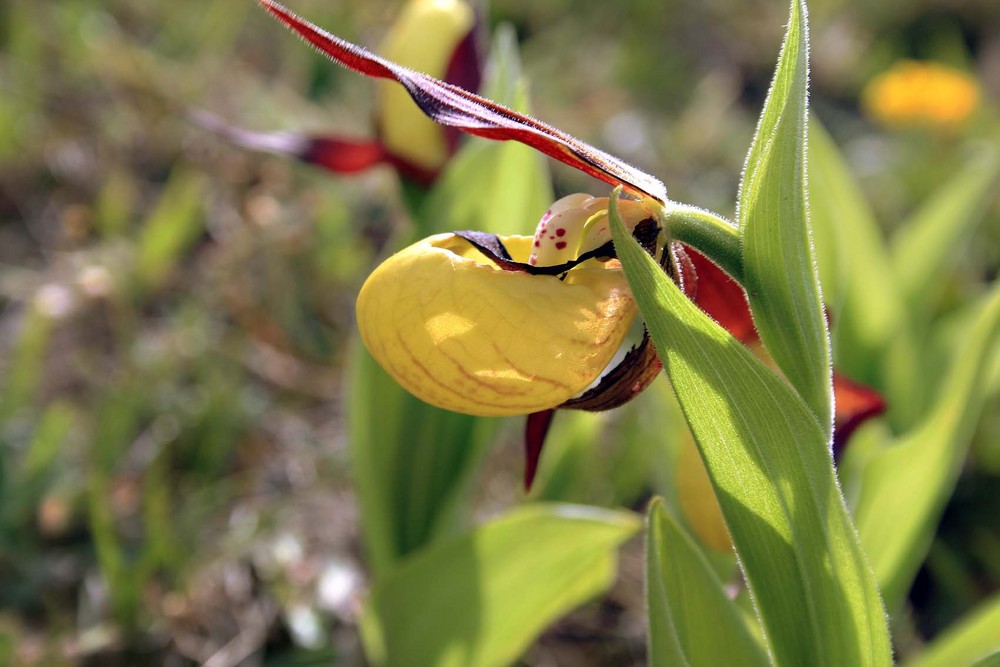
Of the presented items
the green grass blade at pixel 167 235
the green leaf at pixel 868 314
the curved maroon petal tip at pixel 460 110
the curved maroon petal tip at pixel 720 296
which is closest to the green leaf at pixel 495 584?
the curved maroon petal tip at pixel 720 296

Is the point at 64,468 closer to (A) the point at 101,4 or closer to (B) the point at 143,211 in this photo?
(B) the point at 143,211

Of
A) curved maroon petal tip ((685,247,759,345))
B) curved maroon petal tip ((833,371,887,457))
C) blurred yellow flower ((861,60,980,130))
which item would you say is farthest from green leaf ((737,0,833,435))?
blurred yellow flower ((861,60,980,130))

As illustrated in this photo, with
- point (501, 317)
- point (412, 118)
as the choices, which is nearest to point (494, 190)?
point (412, 118)

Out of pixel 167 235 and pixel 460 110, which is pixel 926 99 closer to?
pixel 167 235

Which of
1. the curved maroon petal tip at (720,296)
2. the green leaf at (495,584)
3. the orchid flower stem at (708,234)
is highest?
the orchid flower stem at (708,234)

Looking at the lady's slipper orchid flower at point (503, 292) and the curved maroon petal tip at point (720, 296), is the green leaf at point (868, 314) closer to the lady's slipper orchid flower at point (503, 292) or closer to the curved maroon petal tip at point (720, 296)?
the curved maroon petal tip at point (720, 296)

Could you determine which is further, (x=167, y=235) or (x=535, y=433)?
(x=167, y=235)
